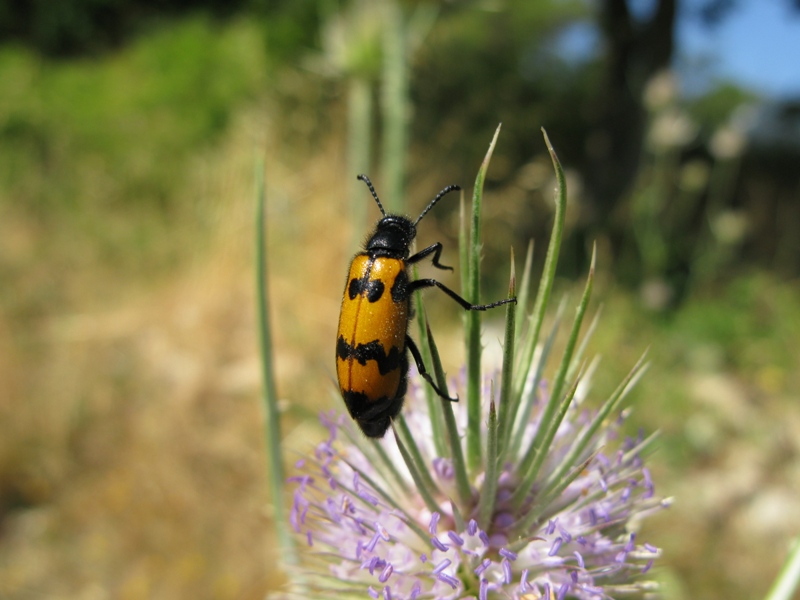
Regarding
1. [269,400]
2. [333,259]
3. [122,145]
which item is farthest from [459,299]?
[122,145]

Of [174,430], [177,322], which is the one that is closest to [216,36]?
[177,322]

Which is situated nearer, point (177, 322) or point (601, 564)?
point (601, 564)

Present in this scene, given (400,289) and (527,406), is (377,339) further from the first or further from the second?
(527,406)

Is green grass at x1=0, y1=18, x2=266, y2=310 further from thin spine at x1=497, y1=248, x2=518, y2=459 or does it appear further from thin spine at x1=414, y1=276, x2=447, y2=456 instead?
thin spine at x1=497, y1=248, x2=518, y2=459

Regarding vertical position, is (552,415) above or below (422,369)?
below

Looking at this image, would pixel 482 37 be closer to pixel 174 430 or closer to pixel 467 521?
pixel 174 430

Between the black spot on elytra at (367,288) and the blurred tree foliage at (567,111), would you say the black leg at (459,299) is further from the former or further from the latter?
the blurred tree foliage at (567,111)

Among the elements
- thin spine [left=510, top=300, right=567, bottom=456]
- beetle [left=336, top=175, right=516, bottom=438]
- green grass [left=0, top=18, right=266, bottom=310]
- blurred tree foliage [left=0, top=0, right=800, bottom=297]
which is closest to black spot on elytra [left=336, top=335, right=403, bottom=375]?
beetle [left=336, top=175, right=516, bottom=438]
